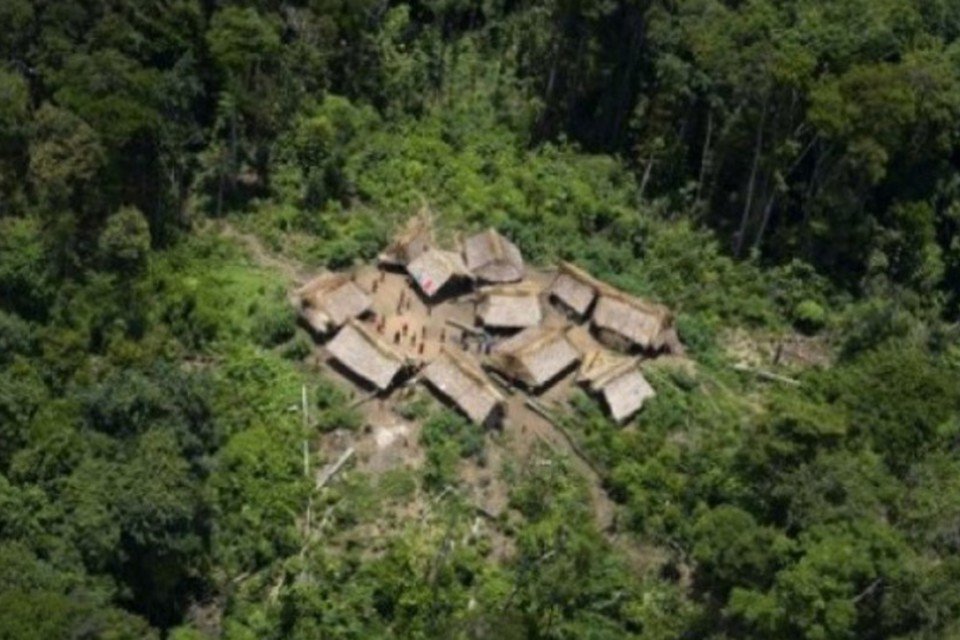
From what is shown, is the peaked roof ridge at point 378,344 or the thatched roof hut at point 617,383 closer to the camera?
the peaked roof ridge at point 378,344

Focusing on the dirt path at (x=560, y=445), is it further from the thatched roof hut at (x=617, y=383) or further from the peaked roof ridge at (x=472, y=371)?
the thatched roof hut at (x=617, y=383)

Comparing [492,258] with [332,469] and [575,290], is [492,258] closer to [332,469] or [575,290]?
[575,290]

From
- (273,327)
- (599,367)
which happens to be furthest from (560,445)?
(273,327)

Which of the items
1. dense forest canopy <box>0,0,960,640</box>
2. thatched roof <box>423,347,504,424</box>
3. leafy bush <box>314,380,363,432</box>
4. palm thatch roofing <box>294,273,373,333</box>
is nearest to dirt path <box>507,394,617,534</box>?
dense forest canopy <box>0,0,960,640</box>

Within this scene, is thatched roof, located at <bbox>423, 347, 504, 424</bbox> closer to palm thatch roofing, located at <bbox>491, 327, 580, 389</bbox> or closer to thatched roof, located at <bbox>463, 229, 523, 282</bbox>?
palm thatch roofing, located at <bbox>491, 327, 580, 389</bbox>

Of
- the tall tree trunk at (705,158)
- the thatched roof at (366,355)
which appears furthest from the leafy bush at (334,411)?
the tall tree trunk at (705,158)

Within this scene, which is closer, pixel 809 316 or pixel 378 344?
pixel 378 344
